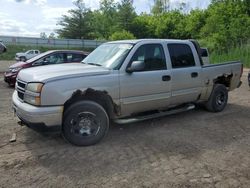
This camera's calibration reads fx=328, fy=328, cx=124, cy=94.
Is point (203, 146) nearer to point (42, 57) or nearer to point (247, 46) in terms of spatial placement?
point (42, 57)

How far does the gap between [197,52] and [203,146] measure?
2.70m

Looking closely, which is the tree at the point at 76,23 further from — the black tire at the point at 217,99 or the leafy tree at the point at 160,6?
the black tire at the point at 217,99

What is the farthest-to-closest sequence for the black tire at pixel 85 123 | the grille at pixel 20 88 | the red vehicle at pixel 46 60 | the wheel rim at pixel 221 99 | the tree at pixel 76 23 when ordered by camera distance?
the tree at pixel 76 23, the red vehicle at pixel 46 60, the wheel rim at pixel 221 99, the grille at pixel 20 88, the black tire at pixel 85 123

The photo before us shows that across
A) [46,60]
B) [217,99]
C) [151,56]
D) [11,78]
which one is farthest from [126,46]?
[11,78]

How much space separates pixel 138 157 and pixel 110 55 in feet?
7.67

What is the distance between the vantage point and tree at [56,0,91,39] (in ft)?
209

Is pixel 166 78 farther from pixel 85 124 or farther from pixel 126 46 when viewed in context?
pixel 85 124

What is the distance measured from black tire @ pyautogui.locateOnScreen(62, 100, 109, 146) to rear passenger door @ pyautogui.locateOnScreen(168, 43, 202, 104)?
1921 mm

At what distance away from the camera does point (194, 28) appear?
57719 millimetres

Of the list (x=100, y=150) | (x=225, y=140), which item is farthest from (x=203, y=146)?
(x=100, y=150)

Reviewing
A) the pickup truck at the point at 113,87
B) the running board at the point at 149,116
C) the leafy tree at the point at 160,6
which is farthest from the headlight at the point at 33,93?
the leafy tree at the point at 160,6

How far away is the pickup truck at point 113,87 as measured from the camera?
5391mm

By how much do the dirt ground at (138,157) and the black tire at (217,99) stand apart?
3.01 feet

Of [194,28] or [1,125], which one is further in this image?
[194,28]
